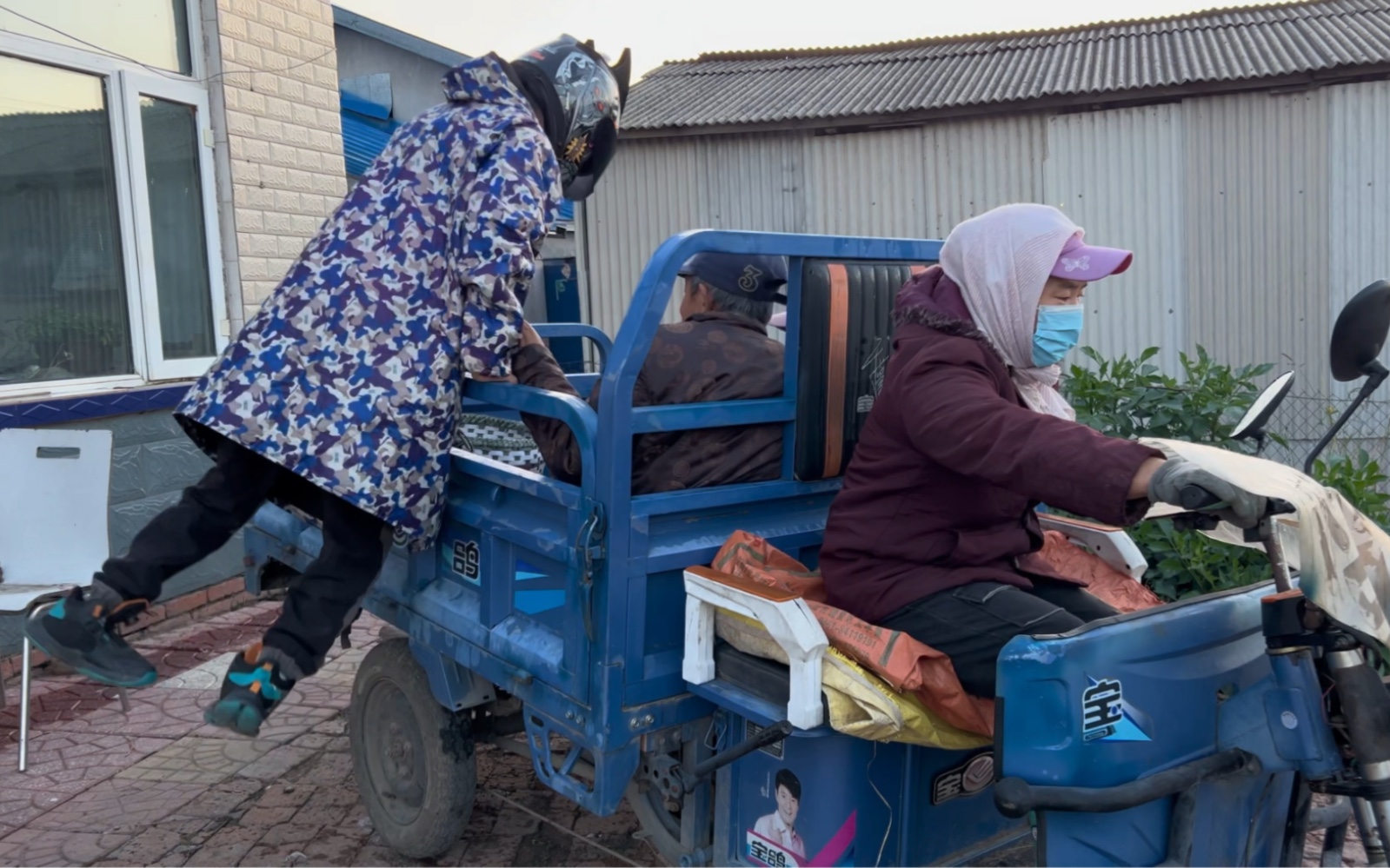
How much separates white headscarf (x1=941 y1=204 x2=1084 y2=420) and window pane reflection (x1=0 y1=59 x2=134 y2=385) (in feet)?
14.1

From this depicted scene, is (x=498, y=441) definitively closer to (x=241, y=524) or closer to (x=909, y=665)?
(x=241, y=524)

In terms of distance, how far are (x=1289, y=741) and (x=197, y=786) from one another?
3.34m

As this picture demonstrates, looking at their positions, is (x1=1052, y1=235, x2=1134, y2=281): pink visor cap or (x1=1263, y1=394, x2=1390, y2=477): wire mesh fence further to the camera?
(x1=1263, y1=394, x2=1390, y2=477): wire mesh fence

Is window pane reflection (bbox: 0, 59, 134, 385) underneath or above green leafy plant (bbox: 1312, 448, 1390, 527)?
above

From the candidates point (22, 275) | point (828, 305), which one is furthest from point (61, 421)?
point (828, 305)

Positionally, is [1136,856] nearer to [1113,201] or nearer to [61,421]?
[61,421]

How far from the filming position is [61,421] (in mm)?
4867

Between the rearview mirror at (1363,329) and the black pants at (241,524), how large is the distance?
2.17m

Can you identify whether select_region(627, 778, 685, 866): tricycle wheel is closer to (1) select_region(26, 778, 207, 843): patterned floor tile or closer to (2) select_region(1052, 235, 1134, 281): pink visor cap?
(2) select_region(1052, 235, 1134, 281): pink visor cap

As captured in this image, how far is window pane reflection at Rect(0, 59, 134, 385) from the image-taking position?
16.0 ft

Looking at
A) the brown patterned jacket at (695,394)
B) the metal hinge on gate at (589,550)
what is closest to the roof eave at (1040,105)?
the brown patterned jacket at (695,394)

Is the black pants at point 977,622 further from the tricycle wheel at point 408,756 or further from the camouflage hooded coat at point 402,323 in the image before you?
the tricycle wheel at point 408,756

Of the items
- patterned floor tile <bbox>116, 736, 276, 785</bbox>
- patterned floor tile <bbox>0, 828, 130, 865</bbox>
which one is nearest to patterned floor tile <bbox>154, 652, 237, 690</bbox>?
patterned floor tile <bbox>116, 736, 276, 785</bbox>

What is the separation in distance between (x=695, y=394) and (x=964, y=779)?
3.52ft
